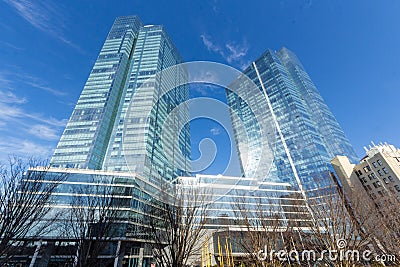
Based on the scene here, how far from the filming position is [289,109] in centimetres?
7088

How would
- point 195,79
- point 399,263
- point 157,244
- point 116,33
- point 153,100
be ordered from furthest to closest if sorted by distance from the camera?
point 116,33 → point 153,100 → point 399,263 → point 157,244 → point 195,79

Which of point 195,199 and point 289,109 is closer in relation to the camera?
point 195,199

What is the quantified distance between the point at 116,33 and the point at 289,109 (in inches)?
3094

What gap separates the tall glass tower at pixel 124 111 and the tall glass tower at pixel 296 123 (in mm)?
25099

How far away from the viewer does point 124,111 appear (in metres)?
58.6

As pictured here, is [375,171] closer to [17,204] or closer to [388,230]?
[388,230]

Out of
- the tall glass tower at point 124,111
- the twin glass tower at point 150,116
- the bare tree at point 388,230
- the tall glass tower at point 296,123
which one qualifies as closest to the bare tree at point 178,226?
the bare tree at point 388,230

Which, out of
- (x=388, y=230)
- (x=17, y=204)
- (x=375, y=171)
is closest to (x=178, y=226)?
(x=17, y=204)

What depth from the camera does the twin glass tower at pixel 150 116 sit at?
4950 cm

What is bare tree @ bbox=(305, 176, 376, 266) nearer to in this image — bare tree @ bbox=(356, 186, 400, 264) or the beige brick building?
bare tree @ bbox=(356, 186, 400, 264)

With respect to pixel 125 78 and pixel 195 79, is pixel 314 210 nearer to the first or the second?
pixel 195 79

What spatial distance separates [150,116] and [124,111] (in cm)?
916

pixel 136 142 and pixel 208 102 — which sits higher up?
pixel 136 142

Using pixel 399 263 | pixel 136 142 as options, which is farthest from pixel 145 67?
pixel 399 263
